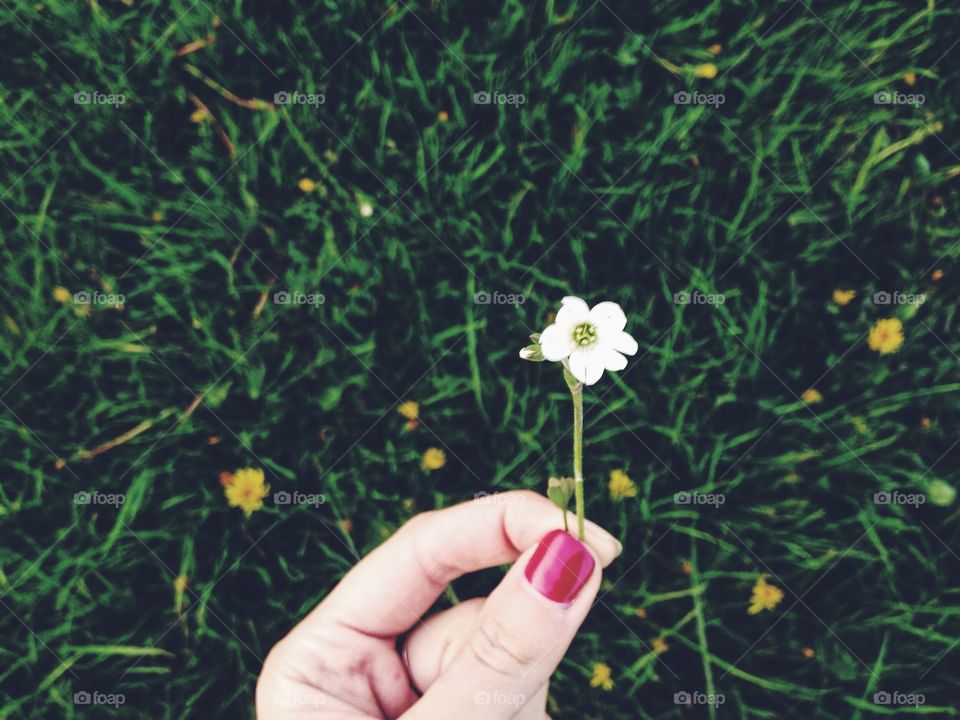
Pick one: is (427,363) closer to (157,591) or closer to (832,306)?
(157,591)

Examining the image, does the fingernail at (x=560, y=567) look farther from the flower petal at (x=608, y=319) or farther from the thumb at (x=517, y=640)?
the flower petal at (x=608, y=319)

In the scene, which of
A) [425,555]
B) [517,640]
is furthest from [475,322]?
[517,640]

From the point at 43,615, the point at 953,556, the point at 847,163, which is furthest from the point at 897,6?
the point at 43,615

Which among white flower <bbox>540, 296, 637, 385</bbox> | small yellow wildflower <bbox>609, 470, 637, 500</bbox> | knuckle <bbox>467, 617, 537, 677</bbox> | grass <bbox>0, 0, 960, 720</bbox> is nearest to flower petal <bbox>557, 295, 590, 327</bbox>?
white flower <bbox>540, 296, 637, 385</bbox>

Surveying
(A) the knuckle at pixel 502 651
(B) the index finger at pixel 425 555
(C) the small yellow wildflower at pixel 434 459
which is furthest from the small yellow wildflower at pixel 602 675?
(A) the knuckle at pixel 502 651

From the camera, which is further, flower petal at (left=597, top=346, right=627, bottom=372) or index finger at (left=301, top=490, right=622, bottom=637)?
index finger at (left=301, top=490, right=622, bottom=637)

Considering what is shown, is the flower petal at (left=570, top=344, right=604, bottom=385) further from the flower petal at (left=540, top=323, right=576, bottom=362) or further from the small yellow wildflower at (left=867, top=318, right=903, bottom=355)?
the small yellow wildflower at (left=867, top=318, right=903, bottom=355)

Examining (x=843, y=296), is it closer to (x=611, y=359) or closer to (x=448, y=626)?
(x=611, y=359)
